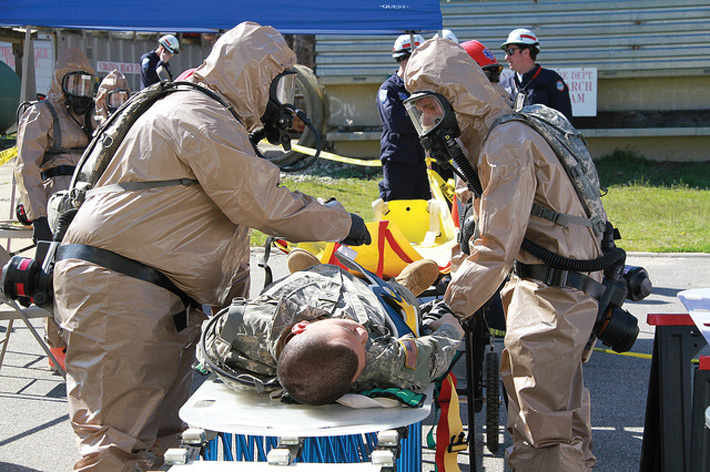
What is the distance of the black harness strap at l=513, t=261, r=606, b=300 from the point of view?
3057 millimetres

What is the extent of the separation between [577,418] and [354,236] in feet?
4.12

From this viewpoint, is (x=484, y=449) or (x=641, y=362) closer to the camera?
(x=484, y=449)

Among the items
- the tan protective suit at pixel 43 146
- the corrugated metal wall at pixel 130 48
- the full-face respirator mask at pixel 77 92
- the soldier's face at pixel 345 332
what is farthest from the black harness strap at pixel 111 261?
the corrugated metal wall at pixel 130 48

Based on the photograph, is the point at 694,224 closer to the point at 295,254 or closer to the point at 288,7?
the point at 288,7

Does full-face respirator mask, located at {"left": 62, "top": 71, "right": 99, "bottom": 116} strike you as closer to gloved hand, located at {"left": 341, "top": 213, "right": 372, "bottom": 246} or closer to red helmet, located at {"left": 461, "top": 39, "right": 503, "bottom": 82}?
red helmet, located at {"left": 461, "top": 39, "right": 503, "bottom": 82}

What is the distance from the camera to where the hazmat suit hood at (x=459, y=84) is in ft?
10.4

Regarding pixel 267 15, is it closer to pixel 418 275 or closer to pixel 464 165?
pixel 418 275

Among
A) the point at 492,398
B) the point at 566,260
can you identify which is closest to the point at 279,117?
the point at 566,260

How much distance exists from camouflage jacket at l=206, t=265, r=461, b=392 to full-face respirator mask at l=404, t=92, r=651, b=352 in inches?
23.8

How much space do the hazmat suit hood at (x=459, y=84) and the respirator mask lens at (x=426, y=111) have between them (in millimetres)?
54

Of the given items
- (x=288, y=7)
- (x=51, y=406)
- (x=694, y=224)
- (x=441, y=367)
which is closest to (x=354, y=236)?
(x=441, y=367)

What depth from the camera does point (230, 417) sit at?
255cm

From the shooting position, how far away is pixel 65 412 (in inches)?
182

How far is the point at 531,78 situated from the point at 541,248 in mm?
3802
